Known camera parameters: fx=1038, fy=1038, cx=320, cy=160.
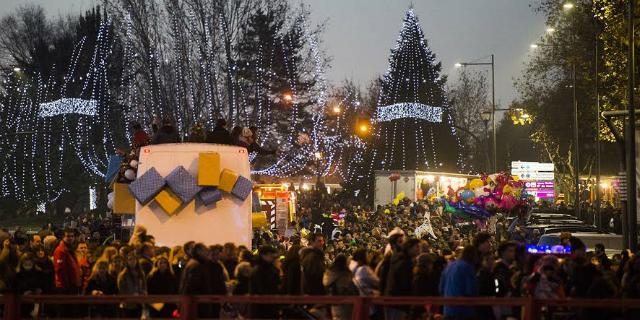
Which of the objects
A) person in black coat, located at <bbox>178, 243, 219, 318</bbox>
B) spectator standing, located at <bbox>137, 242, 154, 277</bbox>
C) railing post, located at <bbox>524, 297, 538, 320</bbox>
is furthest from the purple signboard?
railing post, located at <bbox>524, 297, 538, 320</bbox>

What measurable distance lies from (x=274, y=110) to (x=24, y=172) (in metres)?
16.0

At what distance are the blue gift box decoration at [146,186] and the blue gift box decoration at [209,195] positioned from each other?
622mm

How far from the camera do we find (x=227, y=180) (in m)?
15.7

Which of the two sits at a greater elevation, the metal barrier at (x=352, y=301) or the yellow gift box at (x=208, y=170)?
the yellow gift box at (x=208, y=170)

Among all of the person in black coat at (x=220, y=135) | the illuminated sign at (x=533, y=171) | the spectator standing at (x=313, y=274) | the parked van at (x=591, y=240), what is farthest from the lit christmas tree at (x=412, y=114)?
the spectator standing at (x=313, y=274)

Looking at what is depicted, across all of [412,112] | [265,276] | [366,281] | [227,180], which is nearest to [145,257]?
[227,180]

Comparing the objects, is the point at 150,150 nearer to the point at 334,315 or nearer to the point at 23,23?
the point at 334,315

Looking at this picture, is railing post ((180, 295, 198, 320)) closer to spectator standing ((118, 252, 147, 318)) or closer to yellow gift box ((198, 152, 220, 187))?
spectator standing ((118, 252, 147, 318))

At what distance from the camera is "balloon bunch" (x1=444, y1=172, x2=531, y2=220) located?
105 ft

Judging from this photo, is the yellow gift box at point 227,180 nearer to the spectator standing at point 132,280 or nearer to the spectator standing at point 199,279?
the spectator standing at point 132,280

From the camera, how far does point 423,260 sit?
38.6 ft

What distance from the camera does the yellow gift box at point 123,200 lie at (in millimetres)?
17125

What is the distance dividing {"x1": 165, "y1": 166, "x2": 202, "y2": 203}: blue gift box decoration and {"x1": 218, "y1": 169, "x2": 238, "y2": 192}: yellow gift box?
14.6 inches

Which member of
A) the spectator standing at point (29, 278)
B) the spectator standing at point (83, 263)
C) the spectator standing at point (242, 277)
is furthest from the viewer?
the spectator standing at point (83, 263)
